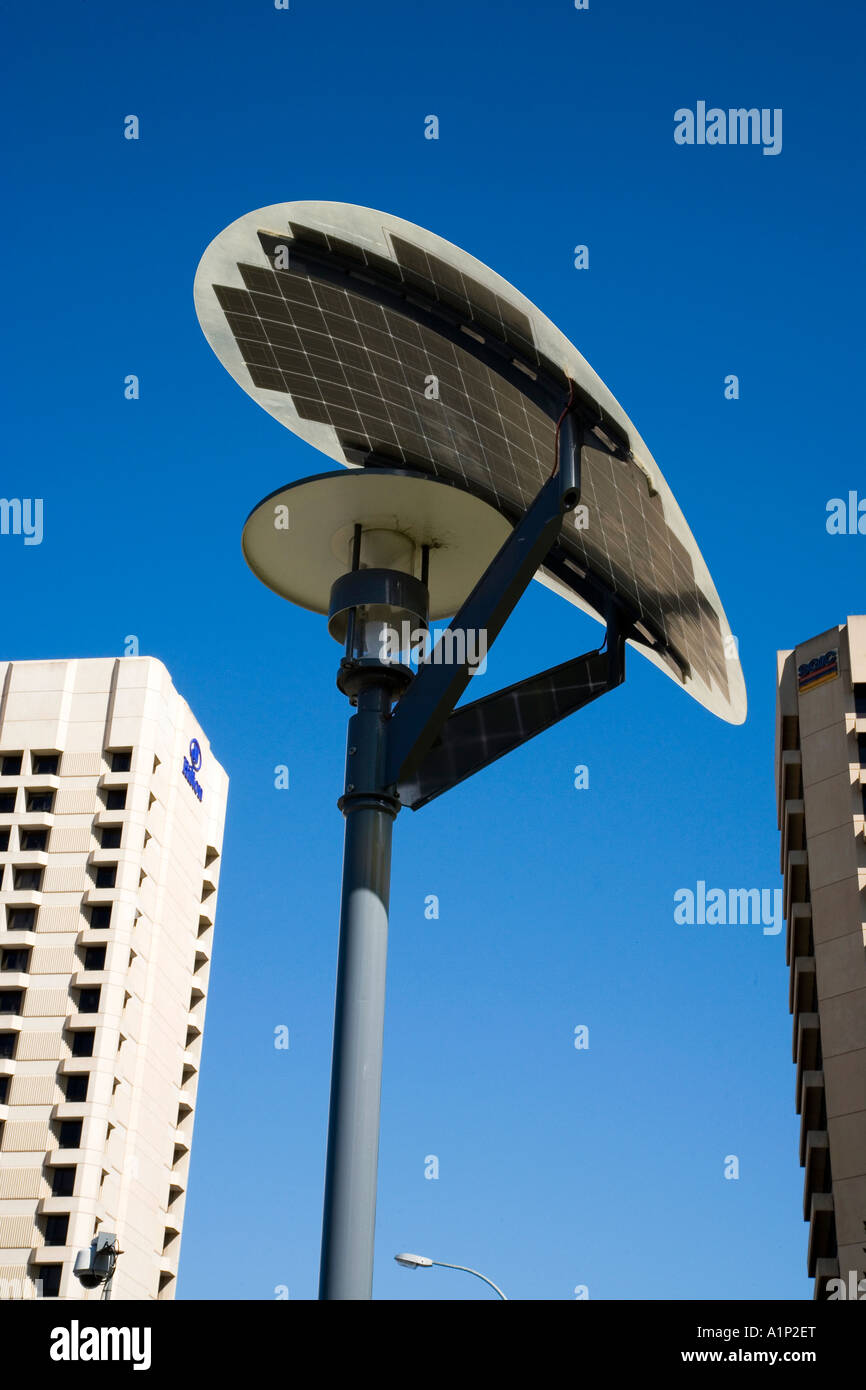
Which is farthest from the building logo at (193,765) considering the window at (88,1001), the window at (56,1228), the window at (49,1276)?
the window at (49,1276)

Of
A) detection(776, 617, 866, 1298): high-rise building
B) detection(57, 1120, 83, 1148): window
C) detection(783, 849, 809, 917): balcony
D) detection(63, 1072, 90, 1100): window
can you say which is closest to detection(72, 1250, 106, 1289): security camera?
detection(776, 617, 866, 1298): high-rise building

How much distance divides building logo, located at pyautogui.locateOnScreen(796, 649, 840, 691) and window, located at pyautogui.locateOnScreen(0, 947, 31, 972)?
125ft

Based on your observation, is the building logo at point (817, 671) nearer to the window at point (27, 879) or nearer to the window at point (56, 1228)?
the window at point (27, 879)

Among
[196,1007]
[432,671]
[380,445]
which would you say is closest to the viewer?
[432,671]

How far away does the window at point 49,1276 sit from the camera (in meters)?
61.4

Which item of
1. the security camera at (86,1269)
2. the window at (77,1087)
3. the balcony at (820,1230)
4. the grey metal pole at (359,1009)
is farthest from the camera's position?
the window at (77,1087)

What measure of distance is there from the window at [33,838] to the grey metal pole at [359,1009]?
2497 inches

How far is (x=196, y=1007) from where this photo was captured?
266 ft

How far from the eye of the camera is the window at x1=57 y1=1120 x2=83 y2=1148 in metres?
65.7

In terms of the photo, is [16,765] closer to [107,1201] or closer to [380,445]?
[107,1201]
